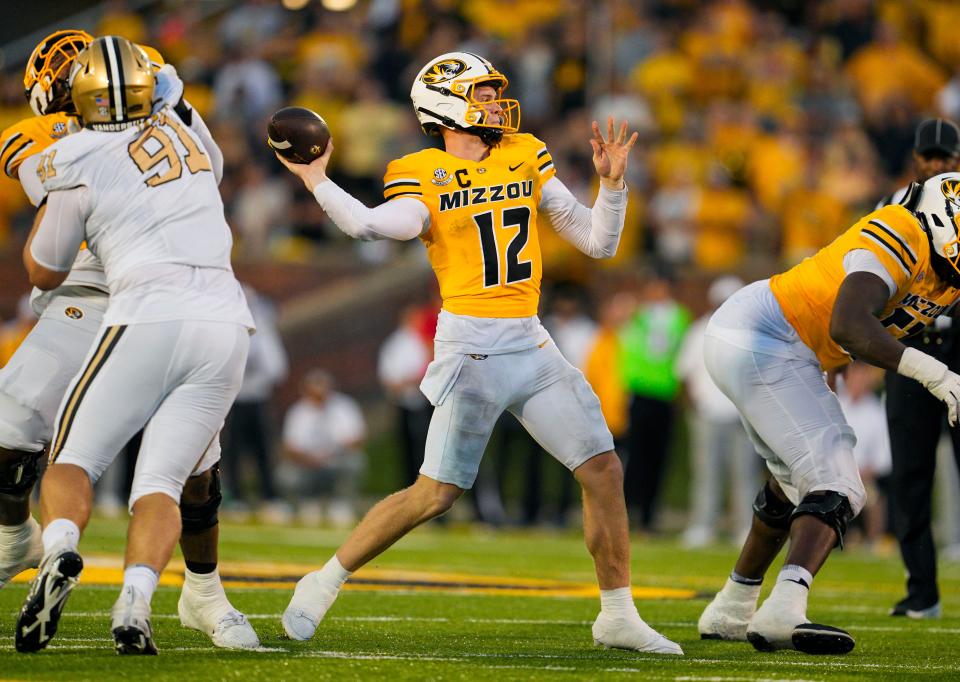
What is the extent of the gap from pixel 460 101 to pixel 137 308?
1.50 metres

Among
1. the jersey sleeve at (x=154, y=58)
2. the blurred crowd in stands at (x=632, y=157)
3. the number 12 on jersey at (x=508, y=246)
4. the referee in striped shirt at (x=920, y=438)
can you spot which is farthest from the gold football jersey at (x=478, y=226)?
the blurred crowd in stands at (x=632, y=157)

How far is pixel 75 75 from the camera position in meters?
5.12

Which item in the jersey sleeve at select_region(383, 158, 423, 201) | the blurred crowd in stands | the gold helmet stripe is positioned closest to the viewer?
the gold helmet stripe

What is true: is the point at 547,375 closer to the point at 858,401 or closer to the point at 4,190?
the point at 858,401

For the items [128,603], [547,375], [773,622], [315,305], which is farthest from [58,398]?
[315,305]

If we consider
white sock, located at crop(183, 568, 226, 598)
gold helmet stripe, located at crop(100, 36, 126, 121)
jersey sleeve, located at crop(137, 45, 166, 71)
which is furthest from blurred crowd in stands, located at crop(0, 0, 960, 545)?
gold helmet stripe, located at crop(100, 36, 126, 121)

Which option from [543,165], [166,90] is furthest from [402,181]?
[166,90]

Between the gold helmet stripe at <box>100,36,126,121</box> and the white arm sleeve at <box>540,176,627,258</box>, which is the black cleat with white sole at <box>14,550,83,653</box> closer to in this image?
the gold helmet stripe at <box>100,36,126,121</box>

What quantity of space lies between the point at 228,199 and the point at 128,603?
11.8 m

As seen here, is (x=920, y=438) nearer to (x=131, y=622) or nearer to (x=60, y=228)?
(x=131, y=622)

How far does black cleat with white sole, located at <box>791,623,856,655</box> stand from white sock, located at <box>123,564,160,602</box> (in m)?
2.15

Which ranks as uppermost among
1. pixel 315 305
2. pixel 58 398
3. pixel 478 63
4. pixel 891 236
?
pixel 478 63

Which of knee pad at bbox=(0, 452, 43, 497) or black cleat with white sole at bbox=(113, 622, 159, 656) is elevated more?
knee pad at bbox=(0, 452, 43, 497)

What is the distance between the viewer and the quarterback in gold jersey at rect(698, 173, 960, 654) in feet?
17.6
